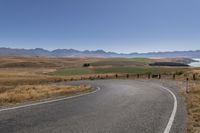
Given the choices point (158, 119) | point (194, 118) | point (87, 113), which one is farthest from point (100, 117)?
point (194, 118)

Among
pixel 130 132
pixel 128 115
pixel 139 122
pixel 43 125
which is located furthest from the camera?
pixel 128 115

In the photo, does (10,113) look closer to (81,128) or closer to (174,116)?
(81,128)

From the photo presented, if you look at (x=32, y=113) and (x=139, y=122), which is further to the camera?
(x=32, y=113)

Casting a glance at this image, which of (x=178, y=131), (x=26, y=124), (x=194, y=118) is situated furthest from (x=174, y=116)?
(x=26, y=124)

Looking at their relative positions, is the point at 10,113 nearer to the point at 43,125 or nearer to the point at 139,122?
the point at 43,125

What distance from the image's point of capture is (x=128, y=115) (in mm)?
11281

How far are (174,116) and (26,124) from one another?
5714 mm

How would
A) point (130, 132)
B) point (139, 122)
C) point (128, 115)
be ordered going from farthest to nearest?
point (128, 115)
point (139, 122)
point (130, 132)

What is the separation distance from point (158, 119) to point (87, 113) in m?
2.68

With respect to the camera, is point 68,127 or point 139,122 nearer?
point 68,127

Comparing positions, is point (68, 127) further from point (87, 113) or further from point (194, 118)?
point (194, 118)

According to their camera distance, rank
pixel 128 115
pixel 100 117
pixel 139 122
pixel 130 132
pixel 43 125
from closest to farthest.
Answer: pixel 130 132
pixel 43 125
pixel 139 122
pixel 100 117
pixel 128 115

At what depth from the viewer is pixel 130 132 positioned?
8.08 metres

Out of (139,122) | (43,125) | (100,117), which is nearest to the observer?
(43,125)
